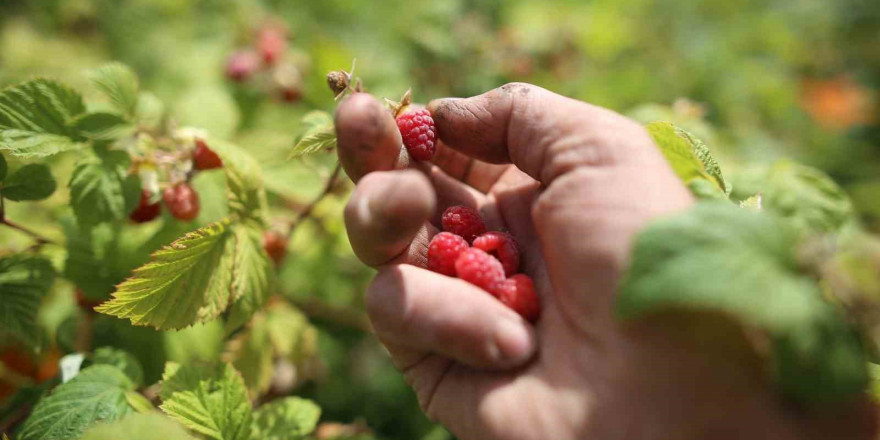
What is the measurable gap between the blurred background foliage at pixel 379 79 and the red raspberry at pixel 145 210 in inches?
2.1

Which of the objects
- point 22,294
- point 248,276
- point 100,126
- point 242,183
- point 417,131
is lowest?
point 22,294

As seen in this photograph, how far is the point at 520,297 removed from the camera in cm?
115

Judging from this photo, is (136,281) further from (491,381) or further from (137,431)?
(491,381)

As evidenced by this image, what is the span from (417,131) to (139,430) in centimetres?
85

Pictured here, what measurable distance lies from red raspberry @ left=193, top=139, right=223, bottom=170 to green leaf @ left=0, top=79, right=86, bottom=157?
29 cm

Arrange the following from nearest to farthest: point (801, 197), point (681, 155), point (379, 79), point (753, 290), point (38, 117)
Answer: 1. point (753, 290)
2. point (681, 155)
3. point (38, 117)
4. point (801, 197)
5. point (379, 79)

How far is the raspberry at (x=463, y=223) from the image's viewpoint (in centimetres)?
129

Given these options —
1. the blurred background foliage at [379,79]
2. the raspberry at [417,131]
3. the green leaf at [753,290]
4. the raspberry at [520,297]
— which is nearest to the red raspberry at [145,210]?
the blurred background foliage at [379,79]

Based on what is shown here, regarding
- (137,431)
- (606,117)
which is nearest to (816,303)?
(606,117)

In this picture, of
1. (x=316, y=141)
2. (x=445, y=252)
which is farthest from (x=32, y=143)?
(x=445, y=252)

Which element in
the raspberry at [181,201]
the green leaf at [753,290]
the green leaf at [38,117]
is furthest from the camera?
the raspberry at [181,201]

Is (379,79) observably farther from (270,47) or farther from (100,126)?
(100,126)

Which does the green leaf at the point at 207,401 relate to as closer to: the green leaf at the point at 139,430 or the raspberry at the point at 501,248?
the green leaf at the point at 139,430

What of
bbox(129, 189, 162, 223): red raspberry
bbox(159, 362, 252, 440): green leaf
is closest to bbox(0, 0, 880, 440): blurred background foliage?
bbox(129, 189, 162, 223): red raspberry
